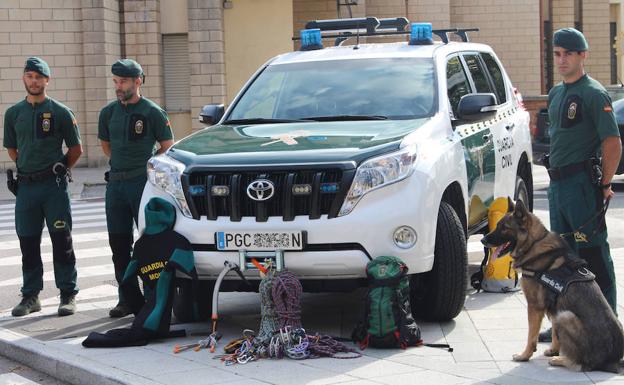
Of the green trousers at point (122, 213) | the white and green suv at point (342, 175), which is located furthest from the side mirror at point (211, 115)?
the green trousers at point (122, 213)

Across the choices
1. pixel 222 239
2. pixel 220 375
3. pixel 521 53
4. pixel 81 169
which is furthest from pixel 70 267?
pixel 521 53

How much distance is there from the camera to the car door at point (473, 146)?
8508 mm

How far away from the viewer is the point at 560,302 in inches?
253

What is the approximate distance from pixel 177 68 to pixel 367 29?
18.3 meters

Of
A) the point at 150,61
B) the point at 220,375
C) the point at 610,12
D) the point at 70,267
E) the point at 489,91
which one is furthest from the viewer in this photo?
the point at 610,12

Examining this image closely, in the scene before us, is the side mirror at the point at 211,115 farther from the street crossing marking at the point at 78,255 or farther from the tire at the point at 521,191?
the street crossing marking at the point at 78,255

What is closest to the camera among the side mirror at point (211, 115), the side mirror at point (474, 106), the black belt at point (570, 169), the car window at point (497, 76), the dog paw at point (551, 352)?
the dog paw at point (551, 352)

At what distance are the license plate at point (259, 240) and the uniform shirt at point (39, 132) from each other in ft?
6.85

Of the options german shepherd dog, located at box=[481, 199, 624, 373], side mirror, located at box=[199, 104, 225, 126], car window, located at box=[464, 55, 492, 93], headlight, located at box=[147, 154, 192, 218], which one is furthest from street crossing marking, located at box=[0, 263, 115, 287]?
german shepherd dog, located at box=[481, 199, 624, 373]

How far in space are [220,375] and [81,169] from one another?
1969cm

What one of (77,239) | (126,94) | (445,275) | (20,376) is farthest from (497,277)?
(77,239)

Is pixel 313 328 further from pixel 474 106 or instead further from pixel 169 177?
pixel 474 106

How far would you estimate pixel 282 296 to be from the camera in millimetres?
7105

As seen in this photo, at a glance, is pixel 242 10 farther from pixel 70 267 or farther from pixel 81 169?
pixel 70 267
